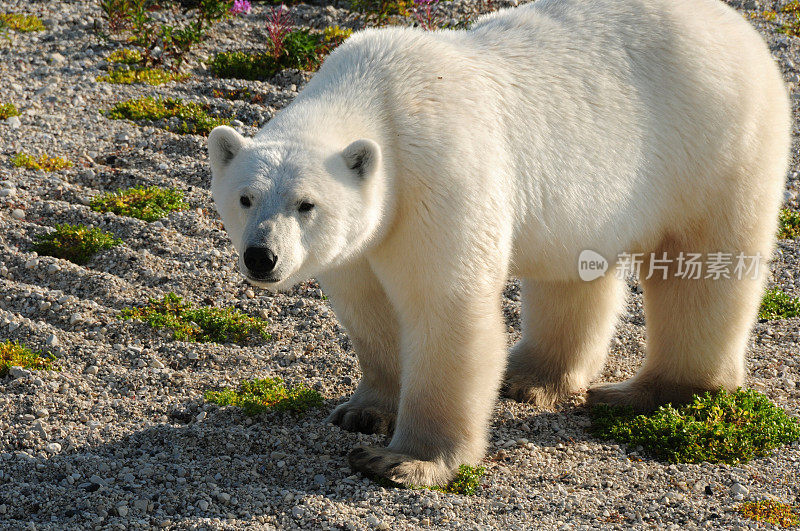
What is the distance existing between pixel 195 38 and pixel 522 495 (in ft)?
20.5

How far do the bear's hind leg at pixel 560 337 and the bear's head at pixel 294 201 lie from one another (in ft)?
6.16

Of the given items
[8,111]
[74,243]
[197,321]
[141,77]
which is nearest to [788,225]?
[197,321]

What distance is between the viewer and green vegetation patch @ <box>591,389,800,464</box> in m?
4.88

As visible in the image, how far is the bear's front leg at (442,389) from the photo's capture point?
4215mm

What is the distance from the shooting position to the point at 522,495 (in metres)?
4.41

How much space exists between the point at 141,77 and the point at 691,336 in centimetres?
577

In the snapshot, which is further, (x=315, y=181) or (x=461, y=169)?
(x=461, y=169)

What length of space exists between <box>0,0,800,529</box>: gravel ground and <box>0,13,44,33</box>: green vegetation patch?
6.56ft

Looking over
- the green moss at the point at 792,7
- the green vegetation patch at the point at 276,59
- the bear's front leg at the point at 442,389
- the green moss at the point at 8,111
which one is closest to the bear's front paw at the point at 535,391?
the bear's front leg at the point at 442,389

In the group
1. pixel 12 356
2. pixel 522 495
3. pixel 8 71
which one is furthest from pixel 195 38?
pixel 522 495

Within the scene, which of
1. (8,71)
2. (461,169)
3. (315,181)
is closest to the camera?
(315,181)

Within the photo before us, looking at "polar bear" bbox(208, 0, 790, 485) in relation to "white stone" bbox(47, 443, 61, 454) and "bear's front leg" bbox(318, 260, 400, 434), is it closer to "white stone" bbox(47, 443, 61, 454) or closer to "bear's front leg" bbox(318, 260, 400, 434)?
"bear's front leg" bbox(318, 260, 400, 434)

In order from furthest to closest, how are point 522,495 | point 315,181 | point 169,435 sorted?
point 169,435, point 522,495, point 315,181

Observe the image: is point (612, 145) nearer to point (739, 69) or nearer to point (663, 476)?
point (739, 69)
